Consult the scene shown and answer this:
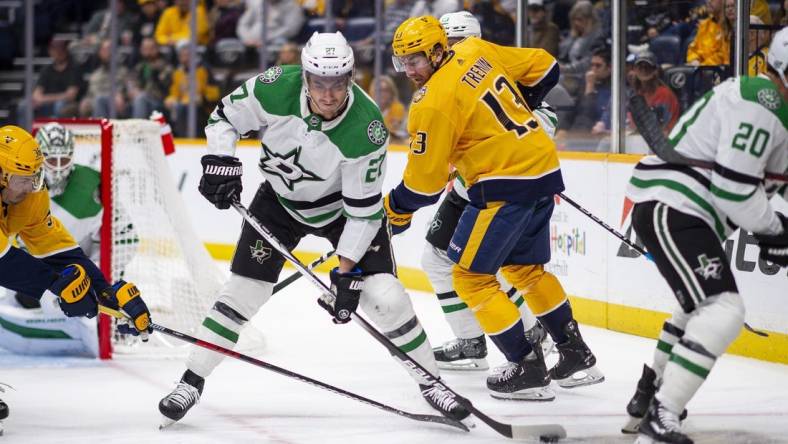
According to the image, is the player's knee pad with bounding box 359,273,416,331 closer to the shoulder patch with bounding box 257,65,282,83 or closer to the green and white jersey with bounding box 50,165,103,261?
the shoulder patch with bounding box 257,65,282,83

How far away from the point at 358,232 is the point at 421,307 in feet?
9.36

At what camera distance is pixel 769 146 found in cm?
297

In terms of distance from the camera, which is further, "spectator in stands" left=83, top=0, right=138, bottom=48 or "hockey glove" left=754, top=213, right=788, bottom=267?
"spectator in stands" left=83, top=0, right=138, bottom=48

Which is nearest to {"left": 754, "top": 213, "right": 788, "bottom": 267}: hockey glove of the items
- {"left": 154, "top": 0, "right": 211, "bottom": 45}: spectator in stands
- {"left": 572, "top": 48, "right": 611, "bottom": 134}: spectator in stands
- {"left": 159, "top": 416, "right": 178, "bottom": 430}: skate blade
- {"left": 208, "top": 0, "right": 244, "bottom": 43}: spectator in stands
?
{"left": 159, "top": 416, "right": 178, "bottom": 430}: skate blade

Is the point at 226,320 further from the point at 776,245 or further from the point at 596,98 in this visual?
the point at 596,98

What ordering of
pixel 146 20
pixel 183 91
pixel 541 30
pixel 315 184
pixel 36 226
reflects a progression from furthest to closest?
pixel 146 20 → pixel 183 91 → pixel 541 30 → pixel 36 226 → pixel 315 184

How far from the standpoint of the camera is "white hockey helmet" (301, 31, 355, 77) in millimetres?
3391

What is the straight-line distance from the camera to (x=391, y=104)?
25.1 feet

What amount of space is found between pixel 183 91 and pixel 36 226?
571 centimetres

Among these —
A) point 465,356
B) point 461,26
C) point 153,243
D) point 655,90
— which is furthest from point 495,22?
point 465,356

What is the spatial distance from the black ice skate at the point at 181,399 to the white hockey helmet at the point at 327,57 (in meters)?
1.03

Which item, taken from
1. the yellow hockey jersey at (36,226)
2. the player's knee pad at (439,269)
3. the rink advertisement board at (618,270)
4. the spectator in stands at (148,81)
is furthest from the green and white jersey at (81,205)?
the spectator in stands at (148,81)

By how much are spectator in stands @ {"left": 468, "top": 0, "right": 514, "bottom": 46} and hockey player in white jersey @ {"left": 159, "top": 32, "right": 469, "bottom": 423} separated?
9.76 feet

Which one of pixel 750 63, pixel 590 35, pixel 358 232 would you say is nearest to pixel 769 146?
pixel 358 232
